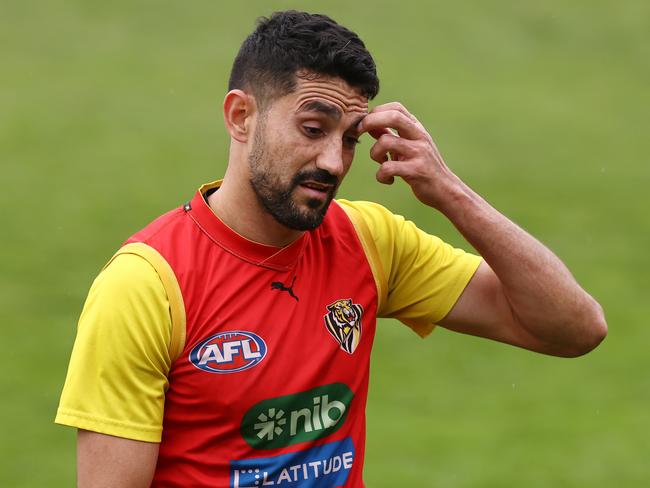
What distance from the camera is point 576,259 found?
13.6 metres

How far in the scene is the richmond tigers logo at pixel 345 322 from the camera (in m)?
4.24

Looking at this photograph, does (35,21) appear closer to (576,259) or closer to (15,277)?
(15,277)

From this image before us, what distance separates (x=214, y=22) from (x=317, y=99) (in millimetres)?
14792

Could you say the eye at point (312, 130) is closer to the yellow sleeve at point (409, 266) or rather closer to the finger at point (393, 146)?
the finger at point (393, 146)

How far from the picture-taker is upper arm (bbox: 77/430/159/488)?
3.71 m

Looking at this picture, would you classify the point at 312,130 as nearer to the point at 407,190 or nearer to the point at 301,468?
the point at 301,468

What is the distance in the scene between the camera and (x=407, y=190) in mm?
14305

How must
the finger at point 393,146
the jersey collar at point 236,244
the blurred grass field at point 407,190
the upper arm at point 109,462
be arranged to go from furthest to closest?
the blurred grass field at point 407,190, the finger at point 393,146, the jersey collar at point 236,244, the upper arm at point 109,462

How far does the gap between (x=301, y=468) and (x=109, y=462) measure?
0.68 metres

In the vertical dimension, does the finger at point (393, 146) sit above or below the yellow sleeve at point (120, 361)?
above

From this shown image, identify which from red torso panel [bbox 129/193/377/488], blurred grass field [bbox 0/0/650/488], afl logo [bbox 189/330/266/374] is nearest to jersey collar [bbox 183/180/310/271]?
red torso panel [bbox 129/193/377/488]

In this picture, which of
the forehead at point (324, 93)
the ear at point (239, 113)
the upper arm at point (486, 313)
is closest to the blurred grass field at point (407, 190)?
the upper arm at point (486, 313)

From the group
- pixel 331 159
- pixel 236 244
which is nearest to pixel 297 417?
pixel 236 244

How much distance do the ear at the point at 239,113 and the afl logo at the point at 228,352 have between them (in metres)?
0.66
